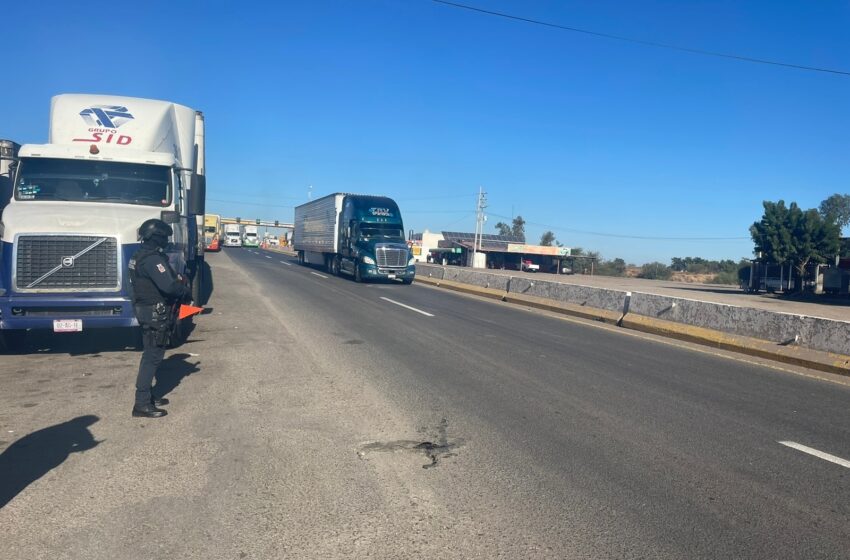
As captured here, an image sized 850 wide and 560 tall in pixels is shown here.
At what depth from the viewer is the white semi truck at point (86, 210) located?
8.96 meters

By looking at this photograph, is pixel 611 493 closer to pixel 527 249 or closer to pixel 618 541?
pixel 618 541

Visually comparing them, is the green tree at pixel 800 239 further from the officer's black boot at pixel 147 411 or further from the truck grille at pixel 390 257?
the officer's black boot at pixel 147 411

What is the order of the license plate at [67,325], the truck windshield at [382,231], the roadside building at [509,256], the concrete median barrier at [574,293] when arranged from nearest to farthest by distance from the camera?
the license plate at [67,325] → the concrete median barrier at [574,293] → the truck windshield at [382,231] → the roadside building at [509,256]

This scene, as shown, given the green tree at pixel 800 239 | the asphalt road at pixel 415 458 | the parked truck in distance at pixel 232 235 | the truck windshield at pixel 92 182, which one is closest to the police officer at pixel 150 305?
the asphalt road at pixel 415 458

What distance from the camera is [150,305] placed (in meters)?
6.39

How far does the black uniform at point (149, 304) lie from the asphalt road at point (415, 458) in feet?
1.32

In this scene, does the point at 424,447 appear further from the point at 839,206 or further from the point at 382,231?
the point at 839,206

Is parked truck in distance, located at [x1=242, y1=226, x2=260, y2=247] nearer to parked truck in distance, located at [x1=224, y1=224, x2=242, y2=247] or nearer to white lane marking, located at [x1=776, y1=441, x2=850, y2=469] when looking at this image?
parked truck in distance, located at [x1=224, y1=224, x2=242, y2=247]

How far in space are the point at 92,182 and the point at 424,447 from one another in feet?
24.8

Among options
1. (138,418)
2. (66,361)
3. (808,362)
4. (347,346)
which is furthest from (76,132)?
(808,362)

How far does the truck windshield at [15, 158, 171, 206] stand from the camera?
10.0 m

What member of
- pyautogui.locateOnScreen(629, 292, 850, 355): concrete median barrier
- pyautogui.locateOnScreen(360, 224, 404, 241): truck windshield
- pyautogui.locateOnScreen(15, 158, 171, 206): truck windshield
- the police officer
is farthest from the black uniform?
pyautogui.locateOnScreen(360, 224, 404, 241): truck windshield

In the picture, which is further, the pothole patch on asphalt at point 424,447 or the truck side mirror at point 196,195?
the truck side mirror at point 196,195

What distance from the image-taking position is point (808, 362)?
10.7 m
